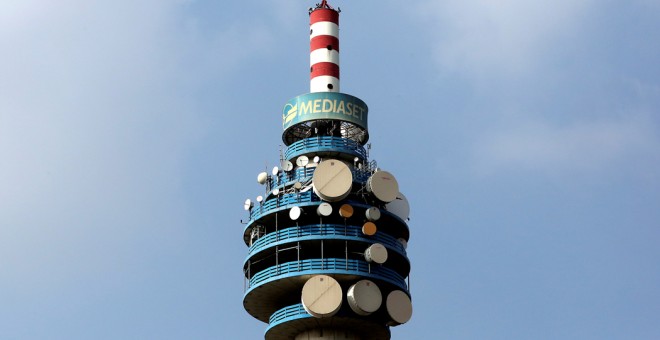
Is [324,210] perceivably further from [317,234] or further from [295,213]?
[295,213]

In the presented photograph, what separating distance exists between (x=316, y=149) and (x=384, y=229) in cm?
825

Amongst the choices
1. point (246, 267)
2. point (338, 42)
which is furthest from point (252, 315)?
point (338, 42)

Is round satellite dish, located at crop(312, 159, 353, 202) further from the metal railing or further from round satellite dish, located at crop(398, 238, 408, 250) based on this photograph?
the metal railing

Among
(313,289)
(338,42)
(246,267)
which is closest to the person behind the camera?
(313,289)

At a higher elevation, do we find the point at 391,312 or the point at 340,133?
the point at 340,133

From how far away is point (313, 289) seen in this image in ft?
346

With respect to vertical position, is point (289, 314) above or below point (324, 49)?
below

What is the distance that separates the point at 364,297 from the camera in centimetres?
10581

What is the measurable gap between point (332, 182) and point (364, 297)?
29.9ft

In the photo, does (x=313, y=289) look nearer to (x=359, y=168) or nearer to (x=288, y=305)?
(x=288, y=305)

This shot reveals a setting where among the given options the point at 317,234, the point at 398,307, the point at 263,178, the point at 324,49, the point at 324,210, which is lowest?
the point at 398,307

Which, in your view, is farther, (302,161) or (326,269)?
(302,161)

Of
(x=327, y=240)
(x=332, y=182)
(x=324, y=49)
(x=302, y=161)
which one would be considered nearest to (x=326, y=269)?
(x=327, y=240)

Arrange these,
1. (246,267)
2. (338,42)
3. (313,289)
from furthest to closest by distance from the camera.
→ (338,42) → (246,267) → (313,289)
